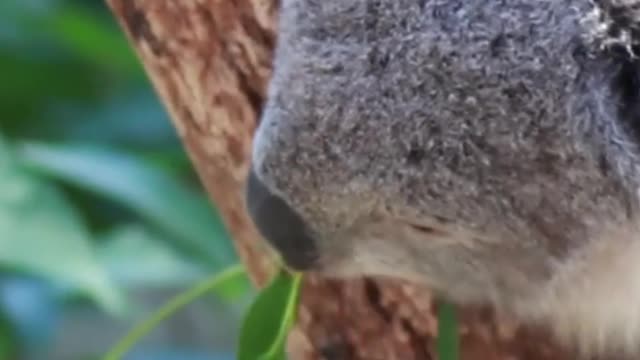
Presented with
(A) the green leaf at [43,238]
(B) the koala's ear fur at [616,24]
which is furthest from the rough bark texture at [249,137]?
(A) the green leaf at [43,238]

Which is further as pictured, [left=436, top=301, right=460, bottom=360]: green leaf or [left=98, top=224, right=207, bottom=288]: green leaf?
[left=98, top=224, right=207, bottom=288]: green leaf

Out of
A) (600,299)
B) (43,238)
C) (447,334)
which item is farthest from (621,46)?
(43,238)

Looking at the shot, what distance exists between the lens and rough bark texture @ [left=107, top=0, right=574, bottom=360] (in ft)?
3.71

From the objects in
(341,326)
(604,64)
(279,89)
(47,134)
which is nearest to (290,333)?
(341,326)

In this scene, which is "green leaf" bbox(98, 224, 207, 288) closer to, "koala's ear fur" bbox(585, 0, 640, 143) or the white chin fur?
the white chin fur

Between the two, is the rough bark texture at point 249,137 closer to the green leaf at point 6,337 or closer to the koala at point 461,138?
the koala at point 461,138

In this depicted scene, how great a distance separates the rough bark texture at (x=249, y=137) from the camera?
1.13 meters

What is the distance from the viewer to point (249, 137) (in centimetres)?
119

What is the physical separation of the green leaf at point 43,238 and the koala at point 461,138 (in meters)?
1.00

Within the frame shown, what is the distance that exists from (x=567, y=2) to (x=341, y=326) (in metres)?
0.40

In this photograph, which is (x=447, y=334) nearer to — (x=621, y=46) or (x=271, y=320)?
(x=271, y=320)

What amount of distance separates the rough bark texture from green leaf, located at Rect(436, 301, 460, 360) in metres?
0.01

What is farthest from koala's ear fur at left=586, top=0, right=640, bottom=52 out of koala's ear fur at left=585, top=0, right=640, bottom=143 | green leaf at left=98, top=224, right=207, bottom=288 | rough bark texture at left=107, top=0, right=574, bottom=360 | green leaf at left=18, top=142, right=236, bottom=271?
green leaf at left=98, top=224, right=207, bottom=288

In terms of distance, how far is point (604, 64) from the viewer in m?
0.86
